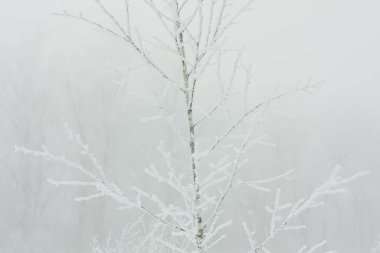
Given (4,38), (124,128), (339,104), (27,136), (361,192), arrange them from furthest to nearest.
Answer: (339,104)
(361,192)
(4,38)
(124,128)
(27,136)

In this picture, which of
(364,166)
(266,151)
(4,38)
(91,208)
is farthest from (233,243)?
(4,38)

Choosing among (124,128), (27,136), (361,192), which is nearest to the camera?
(27,136)

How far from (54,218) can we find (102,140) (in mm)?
4732

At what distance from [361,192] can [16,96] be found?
20.4 m

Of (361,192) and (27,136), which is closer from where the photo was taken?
(27,136)

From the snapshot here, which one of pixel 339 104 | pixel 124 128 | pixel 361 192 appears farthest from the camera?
pixel 339 104

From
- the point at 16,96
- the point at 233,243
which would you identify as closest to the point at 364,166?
the point at 233,243

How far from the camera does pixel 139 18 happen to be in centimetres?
2916

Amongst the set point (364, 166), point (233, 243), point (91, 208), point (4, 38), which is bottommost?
point (233, 243)

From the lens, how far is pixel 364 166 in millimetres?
32562

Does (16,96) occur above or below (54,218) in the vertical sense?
above

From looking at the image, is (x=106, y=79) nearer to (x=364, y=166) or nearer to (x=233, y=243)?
(x=233, y=243)

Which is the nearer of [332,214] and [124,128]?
[124,128]

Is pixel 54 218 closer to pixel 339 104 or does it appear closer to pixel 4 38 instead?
pixel 4 38
